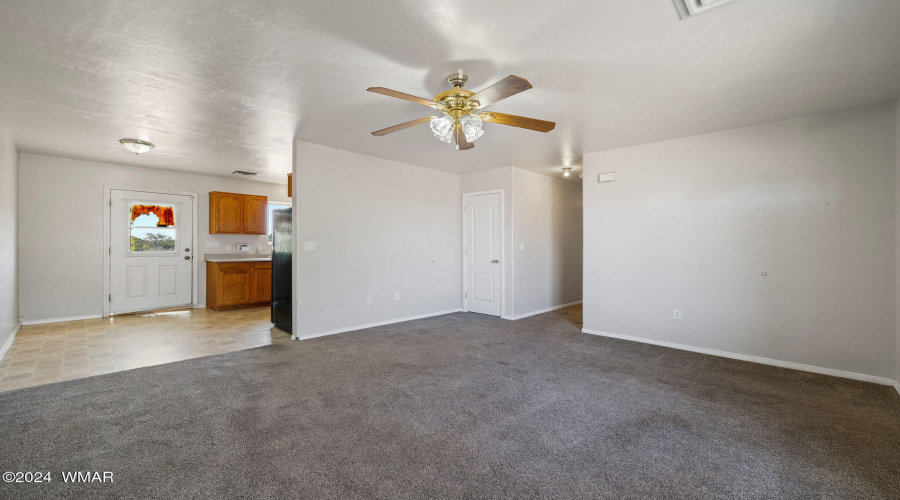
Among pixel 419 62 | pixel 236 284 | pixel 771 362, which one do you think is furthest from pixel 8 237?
pixel 771 362

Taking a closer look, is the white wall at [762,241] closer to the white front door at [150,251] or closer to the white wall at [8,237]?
the white wall at [8,237]

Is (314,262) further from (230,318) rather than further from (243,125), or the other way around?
(230,318)

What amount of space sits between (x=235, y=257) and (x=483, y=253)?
470 centimetres

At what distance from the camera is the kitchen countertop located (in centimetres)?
660

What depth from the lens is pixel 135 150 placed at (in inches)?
179

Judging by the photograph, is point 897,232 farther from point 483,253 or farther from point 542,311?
point 483,253

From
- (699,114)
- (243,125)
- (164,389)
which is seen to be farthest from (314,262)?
(699,114)

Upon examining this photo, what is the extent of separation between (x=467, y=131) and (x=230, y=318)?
5.09 m

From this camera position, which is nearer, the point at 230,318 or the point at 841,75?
the point at 841,75

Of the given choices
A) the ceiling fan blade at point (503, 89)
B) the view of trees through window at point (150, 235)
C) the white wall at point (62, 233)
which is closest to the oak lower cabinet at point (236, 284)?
the view of trees through window at point (150, 235)

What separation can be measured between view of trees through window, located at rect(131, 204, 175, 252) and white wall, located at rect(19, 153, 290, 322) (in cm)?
43

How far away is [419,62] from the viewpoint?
249 centimetres

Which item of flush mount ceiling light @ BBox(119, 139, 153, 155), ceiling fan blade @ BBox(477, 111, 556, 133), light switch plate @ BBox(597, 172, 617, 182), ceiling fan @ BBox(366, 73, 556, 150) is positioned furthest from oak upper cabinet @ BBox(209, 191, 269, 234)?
light switch plate @ BBox(597, 172, 617, 182)

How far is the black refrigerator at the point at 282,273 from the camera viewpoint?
15.8 feet
